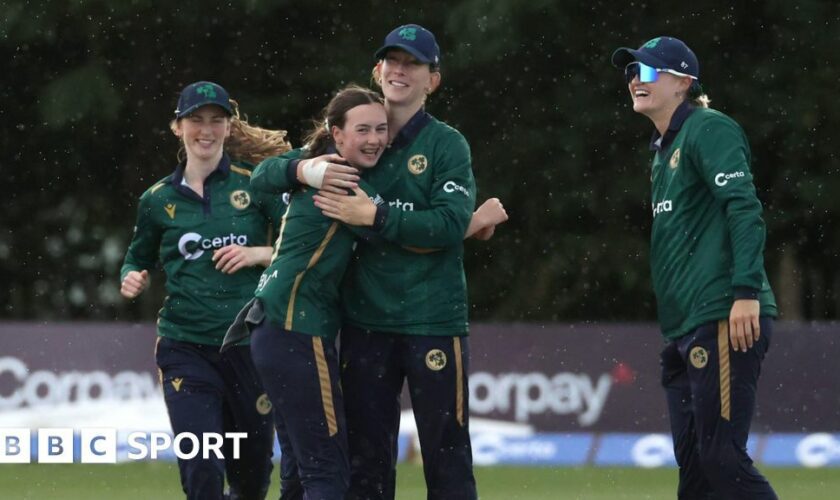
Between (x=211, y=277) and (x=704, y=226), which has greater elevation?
(x=704, y=226)

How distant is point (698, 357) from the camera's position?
22.6 feet

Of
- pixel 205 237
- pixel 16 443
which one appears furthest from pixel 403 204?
pixel 16 443

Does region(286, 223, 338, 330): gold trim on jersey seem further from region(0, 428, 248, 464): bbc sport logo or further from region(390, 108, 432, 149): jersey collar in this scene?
region(0, 428, 248, 464): bbc sport logo

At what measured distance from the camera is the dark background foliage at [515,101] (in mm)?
19156

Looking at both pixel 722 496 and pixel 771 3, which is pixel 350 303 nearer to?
pixel 722 496

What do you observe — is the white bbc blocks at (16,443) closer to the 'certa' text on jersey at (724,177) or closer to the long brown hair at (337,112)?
the long brown hair at (337,112)

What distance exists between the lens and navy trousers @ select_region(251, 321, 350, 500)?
6.61 metres

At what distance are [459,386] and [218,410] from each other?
1.59 metres

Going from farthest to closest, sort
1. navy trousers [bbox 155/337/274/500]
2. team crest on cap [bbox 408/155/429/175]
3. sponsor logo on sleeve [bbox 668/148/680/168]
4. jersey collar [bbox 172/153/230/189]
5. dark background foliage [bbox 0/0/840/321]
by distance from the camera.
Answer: dark background foliage [bbox 0/0/840/321], jersey collar [bbox 172/153/230/189], navy trousers [bbox 155/337/274/500], sponsor logo on sleeve [bbox 668/148/680/168], team crest on cap [bbox 408/155/429/175]

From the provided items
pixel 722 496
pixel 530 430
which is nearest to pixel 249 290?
pixel 722 496

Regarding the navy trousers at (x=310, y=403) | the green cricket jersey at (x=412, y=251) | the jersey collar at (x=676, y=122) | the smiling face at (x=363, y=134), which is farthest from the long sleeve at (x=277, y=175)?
the jersey collar at (x=676, y=122)

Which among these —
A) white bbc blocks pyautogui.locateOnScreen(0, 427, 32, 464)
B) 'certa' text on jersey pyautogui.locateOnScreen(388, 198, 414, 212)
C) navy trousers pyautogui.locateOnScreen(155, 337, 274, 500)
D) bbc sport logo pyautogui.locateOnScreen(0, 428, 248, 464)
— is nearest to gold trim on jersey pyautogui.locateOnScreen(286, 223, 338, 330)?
'certa' text on jersey pyautogui.locateOnScreen(388, 198, 414, 212)

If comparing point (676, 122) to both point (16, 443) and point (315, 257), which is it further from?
point (16, 443)

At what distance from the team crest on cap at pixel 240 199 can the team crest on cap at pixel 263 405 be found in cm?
90
